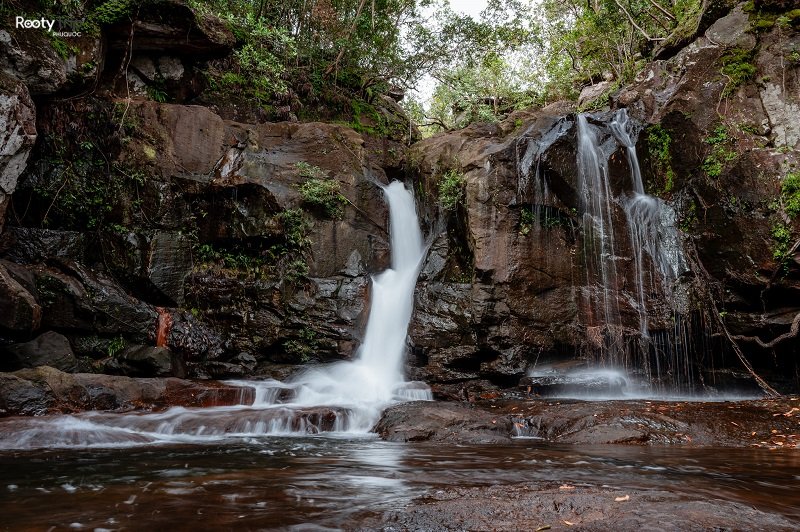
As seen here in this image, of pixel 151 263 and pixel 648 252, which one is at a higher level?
pixel 648 252

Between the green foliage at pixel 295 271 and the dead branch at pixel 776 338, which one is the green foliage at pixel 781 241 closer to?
the dead branch at pixel 776 338

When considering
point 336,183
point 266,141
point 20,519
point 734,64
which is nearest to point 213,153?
point 266,141

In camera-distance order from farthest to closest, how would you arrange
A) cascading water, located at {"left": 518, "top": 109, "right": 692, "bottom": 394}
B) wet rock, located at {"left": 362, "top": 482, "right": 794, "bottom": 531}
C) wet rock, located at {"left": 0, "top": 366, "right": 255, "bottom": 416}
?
1. cascading water, located at {"left": 518, "top": 109, "right": 692, "bottom": 394}
2. wet rock, located at {"left": 0, "top": 366, "right": 255, "bottom": 416}
3. wet rock, located at {"left": 362, "top": 482, "right": 794, "bottom": 531}

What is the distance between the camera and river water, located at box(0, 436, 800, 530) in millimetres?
3211

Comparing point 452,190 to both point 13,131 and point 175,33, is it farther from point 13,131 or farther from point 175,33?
point 13,131

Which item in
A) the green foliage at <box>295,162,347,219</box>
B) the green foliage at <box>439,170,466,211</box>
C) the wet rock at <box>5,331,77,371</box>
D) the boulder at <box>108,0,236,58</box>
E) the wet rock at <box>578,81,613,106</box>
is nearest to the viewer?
the wet rock at <box>5,331,77,371</box>

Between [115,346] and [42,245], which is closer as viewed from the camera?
[115,346]

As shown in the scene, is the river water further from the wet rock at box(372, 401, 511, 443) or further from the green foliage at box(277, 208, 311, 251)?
the green foliage at box(277, 208, 311, 251)

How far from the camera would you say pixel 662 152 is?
12000 mm

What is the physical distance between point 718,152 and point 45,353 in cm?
1474

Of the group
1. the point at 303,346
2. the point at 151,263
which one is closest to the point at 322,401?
the point at 303,346

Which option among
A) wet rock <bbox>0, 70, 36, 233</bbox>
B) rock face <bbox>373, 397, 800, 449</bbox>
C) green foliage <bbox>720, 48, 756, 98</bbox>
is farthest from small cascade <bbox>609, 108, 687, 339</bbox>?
wet rock <bbox>0, 70, 36, 233</bbox>

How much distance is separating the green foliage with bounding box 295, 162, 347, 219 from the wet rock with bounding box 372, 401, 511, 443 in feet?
21.5

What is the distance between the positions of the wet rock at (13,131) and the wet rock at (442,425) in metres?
8.29
